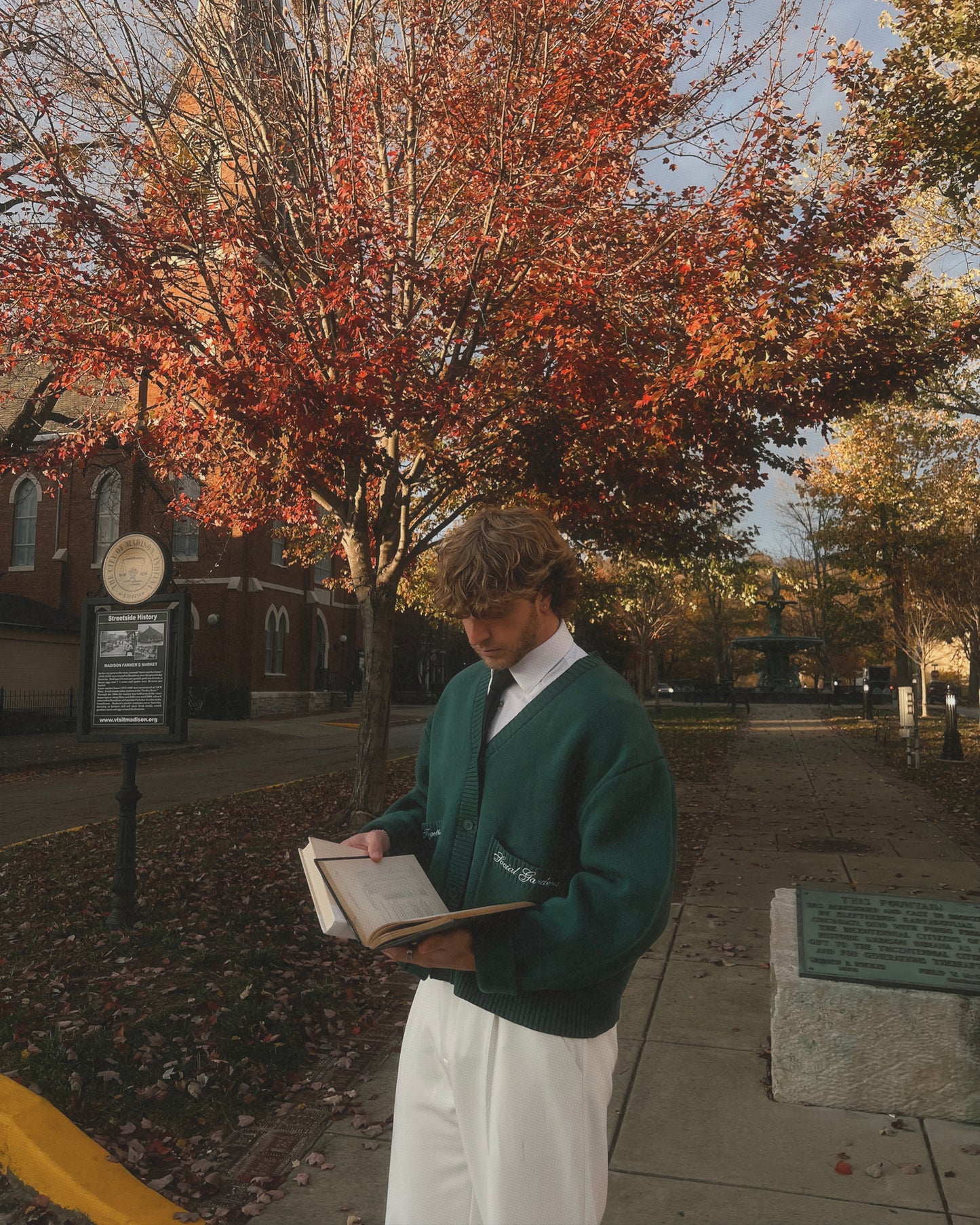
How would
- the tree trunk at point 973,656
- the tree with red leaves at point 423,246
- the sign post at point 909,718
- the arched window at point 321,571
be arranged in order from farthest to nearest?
1. the arched window at point 321,571
2. the tree trunk at point 973,656
3. the sign post at point 909,718
4. the tree with red leaves at point 423,246

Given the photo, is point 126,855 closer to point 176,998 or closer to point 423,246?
point 176,998

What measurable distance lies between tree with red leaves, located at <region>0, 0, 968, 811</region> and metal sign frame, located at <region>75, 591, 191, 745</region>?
6.86ft

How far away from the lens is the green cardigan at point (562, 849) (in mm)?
1923

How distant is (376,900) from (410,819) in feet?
1.53

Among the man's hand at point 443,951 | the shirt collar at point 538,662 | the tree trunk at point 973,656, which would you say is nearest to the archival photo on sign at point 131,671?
the shirt collar at point 538,662

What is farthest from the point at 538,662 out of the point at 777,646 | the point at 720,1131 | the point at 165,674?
the point at 777,646

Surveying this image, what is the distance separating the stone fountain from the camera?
131ft

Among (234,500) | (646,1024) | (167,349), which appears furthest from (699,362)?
(234,500)

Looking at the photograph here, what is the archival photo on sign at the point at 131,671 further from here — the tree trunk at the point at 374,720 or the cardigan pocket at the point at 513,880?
the cardigan pocket at the point at 513,880

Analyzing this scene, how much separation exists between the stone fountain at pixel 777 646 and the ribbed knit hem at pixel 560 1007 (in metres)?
38.2

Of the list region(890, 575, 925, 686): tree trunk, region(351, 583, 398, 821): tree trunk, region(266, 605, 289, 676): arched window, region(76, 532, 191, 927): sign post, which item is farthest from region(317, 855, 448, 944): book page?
region(266, 605, 289, 676): arched window

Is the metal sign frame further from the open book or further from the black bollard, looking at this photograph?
the open book

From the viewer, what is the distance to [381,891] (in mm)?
2092

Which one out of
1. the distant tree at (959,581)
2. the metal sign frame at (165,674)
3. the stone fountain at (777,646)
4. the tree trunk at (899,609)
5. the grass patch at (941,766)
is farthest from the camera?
the stone fountain at (777,646)
